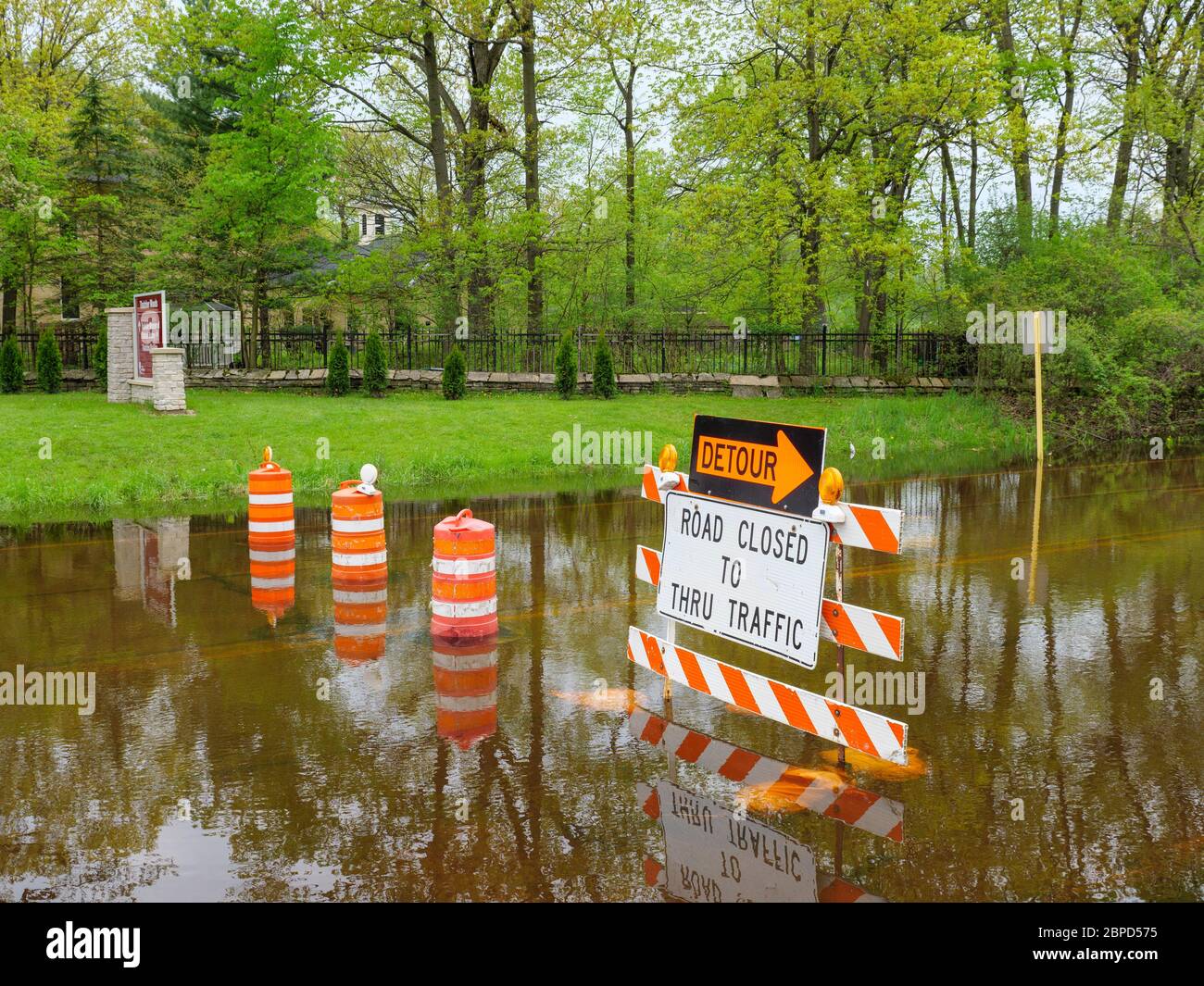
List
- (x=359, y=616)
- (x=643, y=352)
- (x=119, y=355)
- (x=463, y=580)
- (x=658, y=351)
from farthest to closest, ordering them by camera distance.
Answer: (x=658, y=351) → (x=643, y=352) → (x=119, y=355) → (x=359, y=616) → (x=463, y=580)

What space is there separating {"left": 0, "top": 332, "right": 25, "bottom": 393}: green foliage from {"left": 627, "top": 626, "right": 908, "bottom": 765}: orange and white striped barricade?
25083 millimetres

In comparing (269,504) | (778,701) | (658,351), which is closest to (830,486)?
(778,701)

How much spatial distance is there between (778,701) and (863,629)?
726 millimetres

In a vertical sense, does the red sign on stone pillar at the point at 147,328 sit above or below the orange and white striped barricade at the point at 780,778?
above

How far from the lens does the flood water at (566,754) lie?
5.15m

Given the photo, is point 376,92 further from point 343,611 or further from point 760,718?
point 760,718

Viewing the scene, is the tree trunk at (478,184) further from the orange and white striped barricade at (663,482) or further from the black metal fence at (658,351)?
the orange and white striped barricade at (663,482)

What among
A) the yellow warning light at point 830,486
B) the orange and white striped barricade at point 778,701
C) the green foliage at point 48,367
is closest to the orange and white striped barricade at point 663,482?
the orange and white striped barricade at point 778,701

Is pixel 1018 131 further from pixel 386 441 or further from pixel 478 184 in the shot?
pixel 386 441

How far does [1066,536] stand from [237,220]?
22.9 m

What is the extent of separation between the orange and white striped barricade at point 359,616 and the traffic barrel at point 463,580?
22.7 inches

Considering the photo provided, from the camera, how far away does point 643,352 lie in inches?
1232

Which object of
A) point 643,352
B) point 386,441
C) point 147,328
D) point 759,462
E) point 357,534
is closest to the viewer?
point 759,462

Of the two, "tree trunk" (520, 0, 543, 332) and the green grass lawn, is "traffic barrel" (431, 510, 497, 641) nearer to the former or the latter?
the green grass lawn
